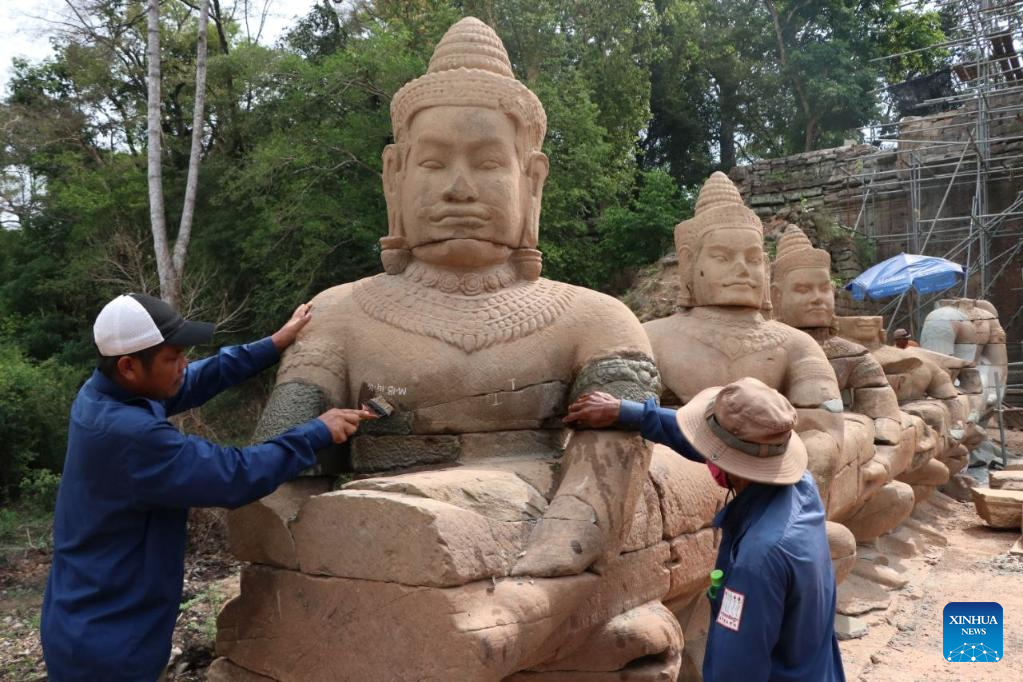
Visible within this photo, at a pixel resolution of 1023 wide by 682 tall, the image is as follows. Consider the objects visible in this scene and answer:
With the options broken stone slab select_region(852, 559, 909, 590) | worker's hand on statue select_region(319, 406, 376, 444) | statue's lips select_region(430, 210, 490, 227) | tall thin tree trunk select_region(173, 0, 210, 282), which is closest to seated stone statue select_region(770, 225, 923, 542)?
broken stone slab select_region(852, 559, 909, 590)

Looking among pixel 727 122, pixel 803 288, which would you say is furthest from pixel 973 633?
pixel 727 122

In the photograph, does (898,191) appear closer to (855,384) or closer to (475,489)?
(855,384)

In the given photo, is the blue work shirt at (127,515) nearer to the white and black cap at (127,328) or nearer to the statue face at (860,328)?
the white and black cap at (127,328)

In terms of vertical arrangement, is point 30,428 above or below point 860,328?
below

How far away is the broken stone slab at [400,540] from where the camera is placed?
87.1 inches

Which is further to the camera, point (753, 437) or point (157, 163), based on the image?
point (157, 163)

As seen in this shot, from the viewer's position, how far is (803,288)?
5555mm

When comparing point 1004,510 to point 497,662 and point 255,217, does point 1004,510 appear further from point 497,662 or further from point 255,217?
→ point 255,217

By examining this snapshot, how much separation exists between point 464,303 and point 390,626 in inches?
49.9

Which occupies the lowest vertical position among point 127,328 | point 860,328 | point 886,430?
point 886,430

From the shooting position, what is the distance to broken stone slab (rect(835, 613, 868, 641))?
4953 mm

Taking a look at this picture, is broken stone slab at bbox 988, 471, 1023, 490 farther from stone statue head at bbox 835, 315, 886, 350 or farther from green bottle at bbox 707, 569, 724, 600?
green bottle at bbox 707, 569, 724, 600

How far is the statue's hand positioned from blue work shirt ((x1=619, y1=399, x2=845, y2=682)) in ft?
1.57

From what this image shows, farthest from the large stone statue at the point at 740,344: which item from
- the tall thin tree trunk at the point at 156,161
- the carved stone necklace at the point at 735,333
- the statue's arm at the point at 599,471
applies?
the tall thin tree trunk at the point at 156,161
